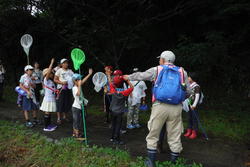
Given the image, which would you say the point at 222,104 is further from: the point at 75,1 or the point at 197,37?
the point at 75,1

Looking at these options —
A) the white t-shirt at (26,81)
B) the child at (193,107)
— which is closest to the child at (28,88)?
the white t-shirt at (26,81)

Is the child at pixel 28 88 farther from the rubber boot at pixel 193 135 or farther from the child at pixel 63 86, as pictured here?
the rubber boot at pixel 193 135

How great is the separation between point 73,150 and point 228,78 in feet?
33.8

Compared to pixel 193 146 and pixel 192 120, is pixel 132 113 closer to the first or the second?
pixel 192 120

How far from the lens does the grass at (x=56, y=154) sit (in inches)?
188

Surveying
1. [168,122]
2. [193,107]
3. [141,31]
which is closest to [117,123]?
[168,122]

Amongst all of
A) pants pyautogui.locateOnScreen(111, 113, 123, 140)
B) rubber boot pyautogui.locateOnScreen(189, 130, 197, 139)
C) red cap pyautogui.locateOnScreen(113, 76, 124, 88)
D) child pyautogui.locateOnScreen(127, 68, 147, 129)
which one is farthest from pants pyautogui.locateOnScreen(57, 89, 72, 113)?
rubber boot pyautogui.locateOnScreen(189, 130, 197, 139)

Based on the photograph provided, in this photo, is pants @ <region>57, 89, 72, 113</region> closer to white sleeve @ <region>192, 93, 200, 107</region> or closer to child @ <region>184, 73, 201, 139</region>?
child @ <region>184, 73, 201, 139</region>

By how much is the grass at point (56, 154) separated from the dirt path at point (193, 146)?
2.15 feet

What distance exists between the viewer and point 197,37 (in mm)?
13398

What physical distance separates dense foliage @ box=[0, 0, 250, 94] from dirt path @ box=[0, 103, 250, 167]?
3374 mm

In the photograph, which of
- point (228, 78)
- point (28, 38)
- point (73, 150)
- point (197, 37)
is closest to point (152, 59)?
point (197, 37)

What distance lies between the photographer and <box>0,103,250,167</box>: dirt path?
17.7 ft

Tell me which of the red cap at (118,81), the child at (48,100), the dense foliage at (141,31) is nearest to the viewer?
the red cap at (118,81)
